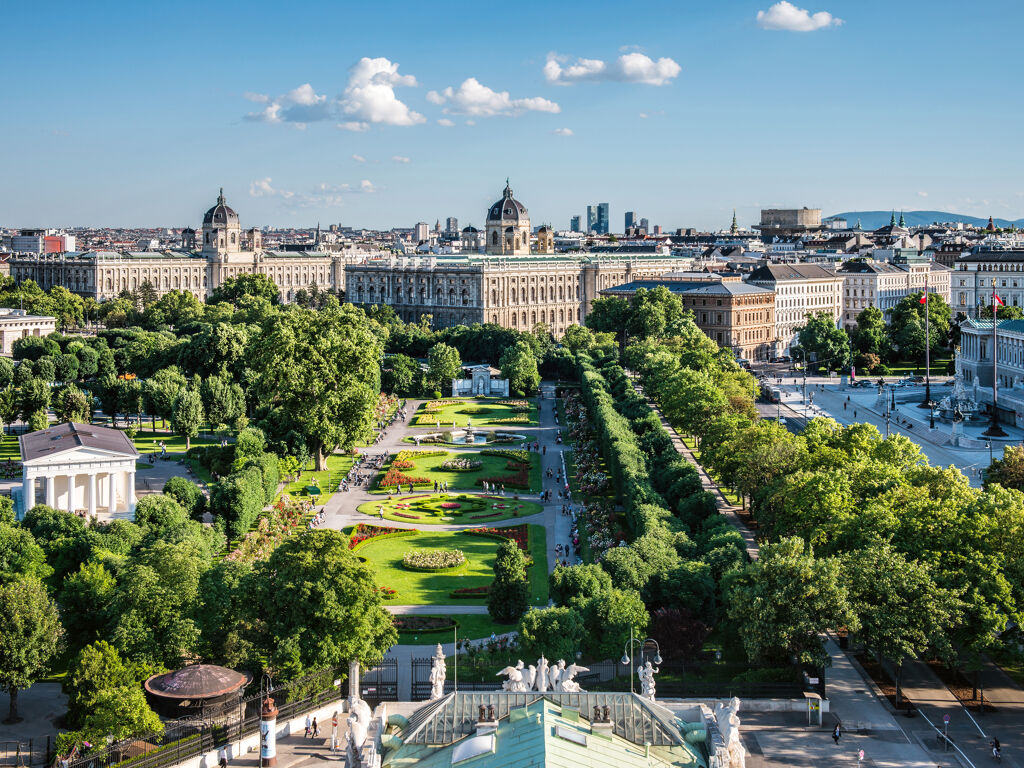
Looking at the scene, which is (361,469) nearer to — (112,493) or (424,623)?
(112,493)

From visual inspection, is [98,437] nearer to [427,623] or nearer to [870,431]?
[427,623]

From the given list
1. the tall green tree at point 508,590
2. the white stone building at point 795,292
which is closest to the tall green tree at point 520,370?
the white stone building at point 795,292

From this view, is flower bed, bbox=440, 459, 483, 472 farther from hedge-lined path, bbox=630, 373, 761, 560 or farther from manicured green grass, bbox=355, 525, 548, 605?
manicured green grass, bbox=355, 525, 548, 605

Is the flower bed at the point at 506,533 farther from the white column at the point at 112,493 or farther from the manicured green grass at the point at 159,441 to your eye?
the manicured green grass at the point at 159,441

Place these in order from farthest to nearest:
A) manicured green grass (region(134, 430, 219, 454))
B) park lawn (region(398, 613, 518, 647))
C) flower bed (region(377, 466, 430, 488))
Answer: manicured green grass (region(134, 430, 219, 454)) < flower bed (region(377, 466, 430, 488)) < park lawn (region(398, 613, 518, 647))

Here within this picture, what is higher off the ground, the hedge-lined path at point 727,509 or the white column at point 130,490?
the white column at point 130,490

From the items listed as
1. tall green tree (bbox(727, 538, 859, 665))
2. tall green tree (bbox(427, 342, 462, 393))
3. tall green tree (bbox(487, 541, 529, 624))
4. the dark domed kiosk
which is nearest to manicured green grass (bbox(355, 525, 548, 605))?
tall green tree (bbox(487, 541, 529, 624))

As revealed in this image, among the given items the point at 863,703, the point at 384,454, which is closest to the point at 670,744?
the point at 863,703
